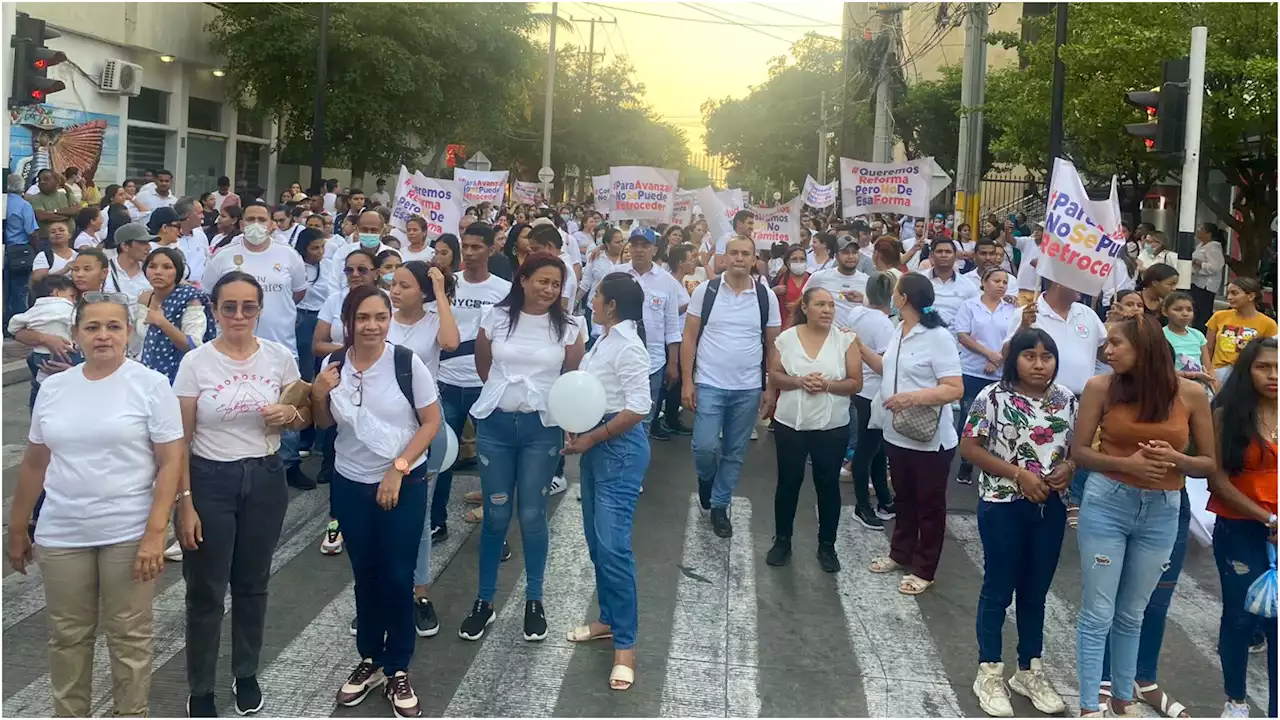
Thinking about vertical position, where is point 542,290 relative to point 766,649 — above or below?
above

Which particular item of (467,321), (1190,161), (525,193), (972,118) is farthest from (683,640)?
(525,193)

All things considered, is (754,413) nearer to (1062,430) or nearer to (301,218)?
(1062,430)

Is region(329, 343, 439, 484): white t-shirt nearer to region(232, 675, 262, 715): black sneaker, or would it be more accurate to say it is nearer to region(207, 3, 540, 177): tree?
region(232, 675, 262, 715): black sneaker

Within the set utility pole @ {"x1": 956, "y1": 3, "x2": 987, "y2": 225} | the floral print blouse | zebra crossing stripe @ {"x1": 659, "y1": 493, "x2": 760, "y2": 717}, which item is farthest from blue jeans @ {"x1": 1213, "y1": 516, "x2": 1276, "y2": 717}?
utility pole @ {"x1": 956, "y1": 3, "x2": 987, "y2": 225}

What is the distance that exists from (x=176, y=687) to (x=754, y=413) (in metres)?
4.00

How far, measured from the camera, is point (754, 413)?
7.52 metres

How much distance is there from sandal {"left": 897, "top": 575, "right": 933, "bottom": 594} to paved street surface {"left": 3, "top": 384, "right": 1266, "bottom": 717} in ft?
0.22

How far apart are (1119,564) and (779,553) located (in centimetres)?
258

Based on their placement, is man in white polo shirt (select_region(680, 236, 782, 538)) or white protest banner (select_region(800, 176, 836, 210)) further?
white protest banner (select_region(800, 176, 836, 210))

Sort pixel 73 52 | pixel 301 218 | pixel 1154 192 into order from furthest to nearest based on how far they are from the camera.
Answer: pixel 1154 192
pixel 73 52
pixel 301 218

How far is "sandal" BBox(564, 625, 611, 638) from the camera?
5.47 meters

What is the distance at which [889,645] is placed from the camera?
561cm

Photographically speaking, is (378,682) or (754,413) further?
(754,413)

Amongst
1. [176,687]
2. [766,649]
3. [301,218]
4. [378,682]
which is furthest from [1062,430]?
[301,218]
